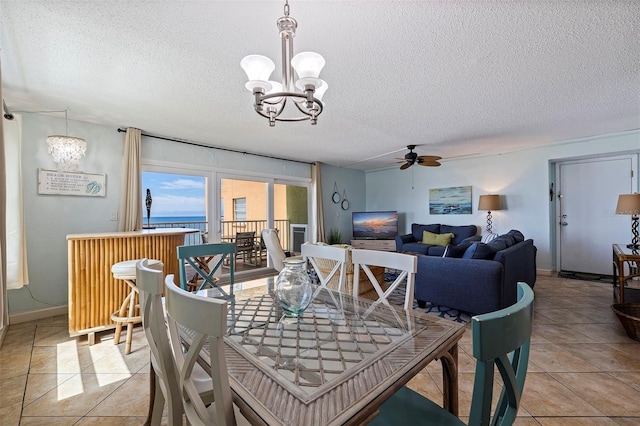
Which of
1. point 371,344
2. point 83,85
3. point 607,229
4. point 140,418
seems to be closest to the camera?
point 371,344

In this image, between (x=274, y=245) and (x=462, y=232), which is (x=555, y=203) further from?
(x=274, y=245)

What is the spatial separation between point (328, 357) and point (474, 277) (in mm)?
2334

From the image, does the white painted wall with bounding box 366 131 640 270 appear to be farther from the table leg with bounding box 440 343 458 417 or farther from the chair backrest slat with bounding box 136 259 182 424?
the chair backrest slat with bounding box 136 259 182 424

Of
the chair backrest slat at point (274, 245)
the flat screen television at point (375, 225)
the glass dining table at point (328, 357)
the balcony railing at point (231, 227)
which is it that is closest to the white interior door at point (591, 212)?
the flat screen television at point (375, 225)

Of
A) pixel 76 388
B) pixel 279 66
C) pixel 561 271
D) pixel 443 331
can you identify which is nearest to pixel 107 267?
pixel 76 388

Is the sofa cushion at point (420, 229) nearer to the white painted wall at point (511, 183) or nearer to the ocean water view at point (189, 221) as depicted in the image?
the white painted wall at point (511, 183)

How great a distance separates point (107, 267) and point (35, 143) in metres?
1.79

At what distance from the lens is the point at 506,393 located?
2.26 ft

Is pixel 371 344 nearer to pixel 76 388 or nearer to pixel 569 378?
pixel 569 378

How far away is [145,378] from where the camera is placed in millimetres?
2033

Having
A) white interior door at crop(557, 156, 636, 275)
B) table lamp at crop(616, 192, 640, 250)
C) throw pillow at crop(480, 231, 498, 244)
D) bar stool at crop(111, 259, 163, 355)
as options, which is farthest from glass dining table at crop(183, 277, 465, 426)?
white interior door at crop(557, 156, 636, 275)

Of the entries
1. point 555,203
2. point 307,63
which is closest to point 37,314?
point 307,63

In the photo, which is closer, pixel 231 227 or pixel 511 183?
pixel 511 183

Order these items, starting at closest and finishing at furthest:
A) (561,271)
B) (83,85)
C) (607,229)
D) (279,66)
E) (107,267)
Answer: (279,66)
(83,85)
(107,267)
(607,229)
(561,271)
